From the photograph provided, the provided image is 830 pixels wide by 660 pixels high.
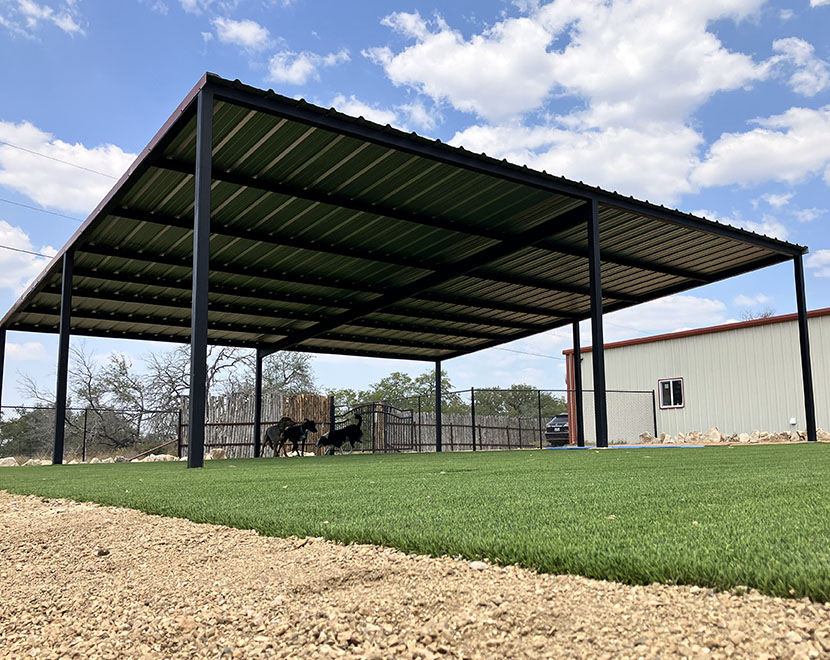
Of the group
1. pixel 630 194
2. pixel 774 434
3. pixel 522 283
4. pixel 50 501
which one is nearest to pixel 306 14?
pixel 630 194

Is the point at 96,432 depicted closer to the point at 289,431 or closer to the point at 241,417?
the point at 241,417

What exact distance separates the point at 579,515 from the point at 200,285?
20.6 feet

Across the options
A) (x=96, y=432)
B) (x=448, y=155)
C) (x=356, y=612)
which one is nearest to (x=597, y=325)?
(x=448, y=155)

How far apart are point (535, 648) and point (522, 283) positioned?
15245 mm

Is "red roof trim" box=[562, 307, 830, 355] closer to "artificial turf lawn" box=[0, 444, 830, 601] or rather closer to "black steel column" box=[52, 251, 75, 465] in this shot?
"artificial turf lawn" box=[0, 444, 830, 601]

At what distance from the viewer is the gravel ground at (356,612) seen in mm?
1586

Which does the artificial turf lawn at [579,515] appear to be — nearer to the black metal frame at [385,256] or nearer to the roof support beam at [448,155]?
the black metal frame at [385,256]

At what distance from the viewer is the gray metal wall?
18.9 metres

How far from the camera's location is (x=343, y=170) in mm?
10523

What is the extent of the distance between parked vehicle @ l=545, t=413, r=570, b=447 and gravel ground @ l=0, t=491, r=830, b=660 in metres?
25.2

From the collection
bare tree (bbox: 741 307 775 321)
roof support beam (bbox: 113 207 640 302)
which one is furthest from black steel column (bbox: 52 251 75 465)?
bare tree (bbox: 741 307 775 321)

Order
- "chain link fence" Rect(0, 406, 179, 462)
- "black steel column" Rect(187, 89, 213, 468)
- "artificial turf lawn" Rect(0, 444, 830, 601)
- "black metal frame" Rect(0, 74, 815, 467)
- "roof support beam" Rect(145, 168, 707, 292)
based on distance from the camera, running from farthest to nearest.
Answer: "chain link fence" Rect(0, 406, 179, 462)
"roof support beam" Rect(145, 168, 707, 292)
"black metal frame" Rect(0, 74, 815, 467)
"black steel column" Rect(187, 89, 213, 468)
"artificial turf lawn" Rect(0, 444, 830, 601)

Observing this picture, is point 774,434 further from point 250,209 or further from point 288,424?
A: point 250,209

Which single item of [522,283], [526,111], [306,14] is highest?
[526,111]
